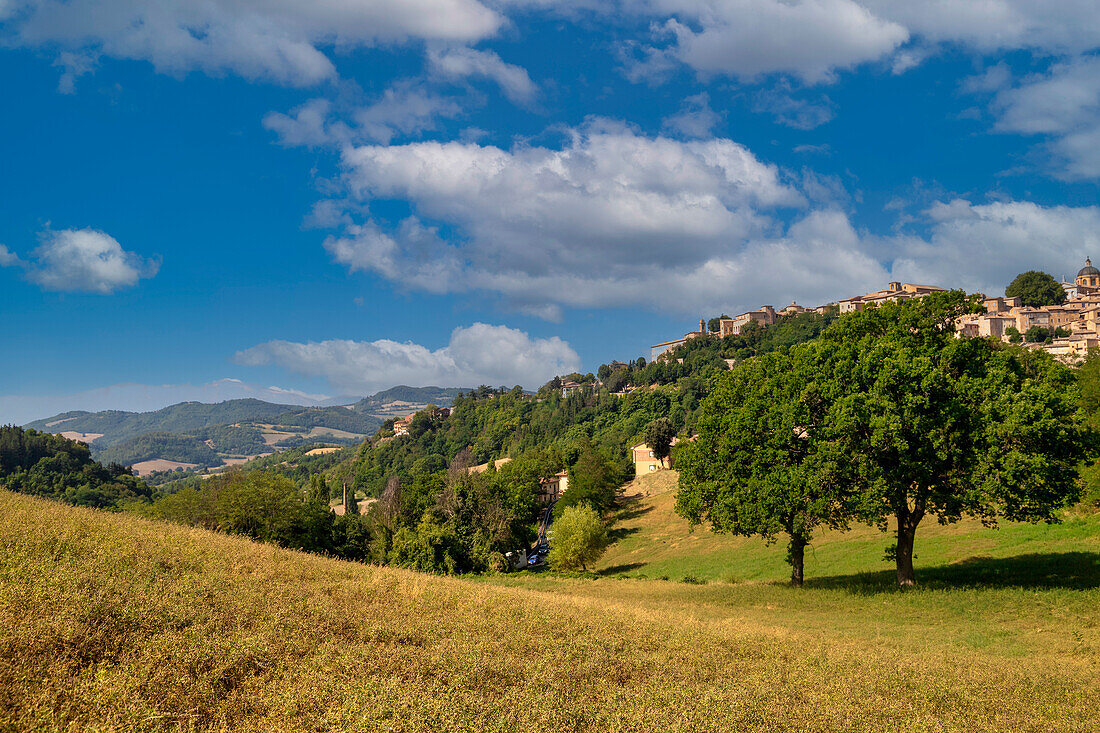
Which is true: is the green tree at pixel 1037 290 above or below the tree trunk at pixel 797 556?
above

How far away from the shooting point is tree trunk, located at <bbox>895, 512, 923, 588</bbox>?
24734 millimetres

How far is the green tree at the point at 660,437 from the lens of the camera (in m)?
113

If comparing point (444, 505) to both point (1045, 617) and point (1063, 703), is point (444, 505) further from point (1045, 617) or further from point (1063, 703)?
point (1063, 703)

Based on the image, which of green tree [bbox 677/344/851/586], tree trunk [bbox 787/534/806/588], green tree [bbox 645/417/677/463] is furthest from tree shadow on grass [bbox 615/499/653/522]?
green tree [bbox 677/344/851/586]

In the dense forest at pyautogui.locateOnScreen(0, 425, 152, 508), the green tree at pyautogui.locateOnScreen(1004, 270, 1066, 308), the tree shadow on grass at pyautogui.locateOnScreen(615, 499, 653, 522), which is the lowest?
the tree shadow on grass at pyautogui.locateOnScreen(615, 499, 653, 522)

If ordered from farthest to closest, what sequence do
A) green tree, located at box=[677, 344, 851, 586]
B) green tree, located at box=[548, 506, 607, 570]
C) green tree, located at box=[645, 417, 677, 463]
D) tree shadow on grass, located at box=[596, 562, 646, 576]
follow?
1. green tree, located at box=[645, 417, 677, 463]
2. green tree, located at box=[548, 506, 607, 570]
3. tree shadow on grass, located at box=[596, 562, 646, 576]
4. green tree, located at box=[677, 344, 851, 586]

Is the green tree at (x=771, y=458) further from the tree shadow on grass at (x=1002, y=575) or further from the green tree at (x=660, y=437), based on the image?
the green tree at (x=660, y=437)

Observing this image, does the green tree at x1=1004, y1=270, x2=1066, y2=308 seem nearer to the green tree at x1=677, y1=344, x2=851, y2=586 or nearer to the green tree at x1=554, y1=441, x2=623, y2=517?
the green tree at x1=554, y1=441, x2=623, y2=517

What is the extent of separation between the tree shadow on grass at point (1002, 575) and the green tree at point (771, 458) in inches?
113

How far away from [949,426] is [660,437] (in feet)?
299

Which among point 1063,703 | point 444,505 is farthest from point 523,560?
point 1063,703

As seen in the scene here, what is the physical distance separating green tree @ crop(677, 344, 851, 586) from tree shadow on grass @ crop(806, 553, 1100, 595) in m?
2.87

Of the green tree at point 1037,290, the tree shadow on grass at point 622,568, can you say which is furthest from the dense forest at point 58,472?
the green tree at point 1037,290

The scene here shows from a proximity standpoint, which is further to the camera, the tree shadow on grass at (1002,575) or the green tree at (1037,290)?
the green tree at (1037,290)
